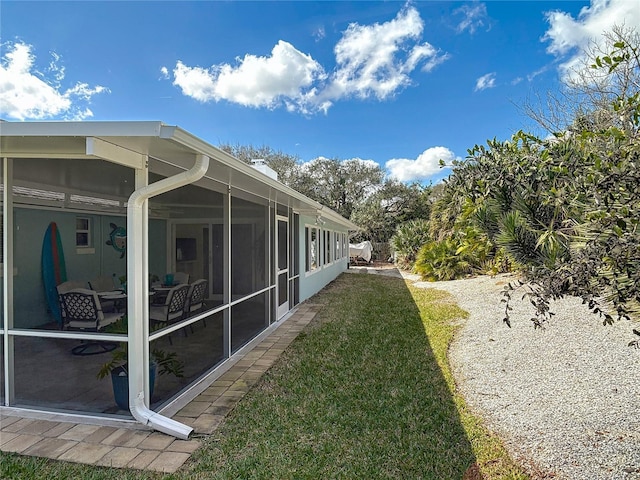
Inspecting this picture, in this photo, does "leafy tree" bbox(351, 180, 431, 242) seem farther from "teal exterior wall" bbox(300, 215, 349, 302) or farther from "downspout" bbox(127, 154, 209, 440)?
"downspout" bbox(127, 154, 209, 440)

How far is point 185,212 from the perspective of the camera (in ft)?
15.1

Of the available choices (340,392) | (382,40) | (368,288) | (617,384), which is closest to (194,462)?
(340,392)

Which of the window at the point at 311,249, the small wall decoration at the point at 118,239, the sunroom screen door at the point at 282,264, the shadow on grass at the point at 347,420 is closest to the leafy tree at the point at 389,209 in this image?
the window at the point at 311,249

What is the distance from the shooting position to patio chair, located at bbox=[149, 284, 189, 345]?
397 cm

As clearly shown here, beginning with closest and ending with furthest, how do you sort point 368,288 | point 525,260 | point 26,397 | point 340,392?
point 525,260 < point 26,397 < point 340,392 < point 368,288

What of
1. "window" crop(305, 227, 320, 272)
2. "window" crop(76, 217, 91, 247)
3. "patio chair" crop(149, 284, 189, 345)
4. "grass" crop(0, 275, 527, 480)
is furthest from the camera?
"window" crop(305, 227, 320, 272)

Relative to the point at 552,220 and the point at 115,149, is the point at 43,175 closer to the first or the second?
the point at 115,149

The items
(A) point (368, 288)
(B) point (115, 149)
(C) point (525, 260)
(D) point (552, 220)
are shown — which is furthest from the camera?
(A) point (368, 288)

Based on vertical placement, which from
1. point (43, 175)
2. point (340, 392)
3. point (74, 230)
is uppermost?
point (43, 175)

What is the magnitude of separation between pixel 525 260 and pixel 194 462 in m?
3.07

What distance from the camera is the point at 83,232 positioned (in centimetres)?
451

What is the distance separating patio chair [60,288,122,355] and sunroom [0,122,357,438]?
0.03 meters

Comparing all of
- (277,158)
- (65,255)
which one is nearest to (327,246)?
(65,255)

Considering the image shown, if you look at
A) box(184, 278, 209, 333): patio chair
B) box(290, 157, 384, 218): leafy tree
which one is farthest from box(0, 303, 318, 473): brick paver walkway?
box(290, 157, 384, 218): leafy tree
